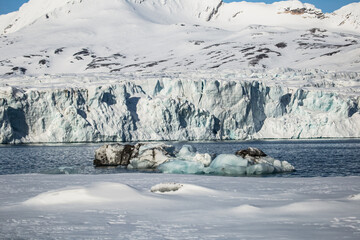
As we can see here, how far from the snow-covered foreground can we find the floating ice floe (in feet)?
25.3

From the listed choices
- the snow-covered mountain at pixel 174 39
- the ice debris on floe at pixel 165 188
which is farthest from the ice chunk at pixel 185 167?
the snow-covered mountain at pixel 174 39

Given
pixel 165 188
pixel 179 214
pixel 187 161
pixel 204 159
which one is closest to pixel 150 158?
pixel 187 161

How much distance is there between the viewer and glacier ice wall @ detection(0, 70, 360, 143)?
4088cm

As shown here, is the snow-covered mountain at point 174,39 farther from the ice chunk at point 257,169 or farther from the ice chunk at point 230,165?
the ice chunk at point 230,165

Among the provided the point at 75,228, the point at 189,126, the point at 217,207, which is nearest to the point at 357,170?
the point at 217,207

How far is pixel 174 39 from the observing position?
14338 centimetres

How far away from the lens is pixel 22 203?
944 cm

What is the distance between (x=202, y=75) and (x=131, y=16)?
112340 millimetres

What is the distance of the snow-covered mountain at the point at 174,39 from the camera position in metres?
111

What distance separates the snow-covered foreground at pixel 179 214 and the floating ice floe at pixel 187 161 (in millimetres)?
7704

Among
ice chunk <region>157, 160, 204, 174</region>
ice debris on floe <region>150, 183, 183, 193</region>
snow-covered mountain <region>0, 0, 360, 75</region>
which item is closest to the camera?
ice debris on floe <region>150, 183, 183, 193</region>

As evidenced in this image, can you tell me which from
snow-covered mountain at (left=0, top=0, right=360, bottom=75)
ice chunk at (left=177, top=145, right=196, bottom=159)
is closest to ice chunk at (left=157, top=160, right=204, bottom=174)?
ice chunk at (left=177, top=145, right=196, bottom=159)

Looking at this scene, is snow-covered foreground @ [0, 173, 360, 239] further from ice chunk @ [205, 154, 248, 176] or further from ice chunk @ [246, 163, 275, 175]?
ice chunk @ [246, 163, 275, 175]

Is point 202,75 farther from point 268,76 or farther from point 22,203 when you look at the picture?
point 22,203
